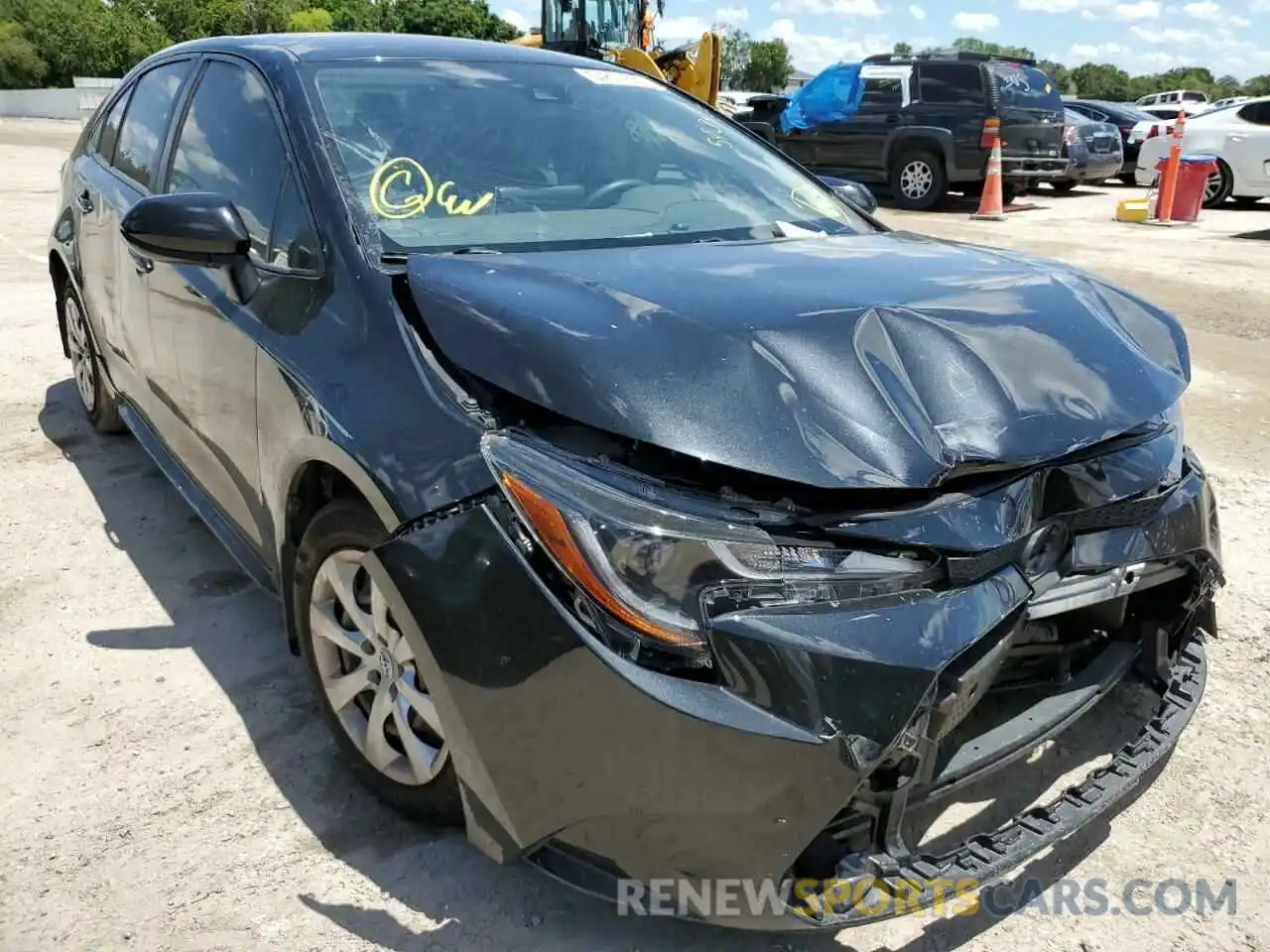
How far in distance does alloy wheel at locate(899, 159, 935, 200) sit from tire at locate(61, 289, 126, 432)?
1162cm

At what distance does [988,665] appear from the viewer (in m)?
1.72

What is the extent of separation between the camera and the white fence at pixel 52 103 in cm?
3916

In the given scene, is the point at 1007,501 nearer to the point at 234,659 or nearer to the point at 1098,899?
the point at 1098,899

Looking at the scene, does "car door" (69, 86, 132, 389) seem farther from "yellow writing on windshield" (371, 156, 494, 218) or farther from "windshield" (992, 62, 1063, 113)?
"windshield" (992, 62, 1063, 113)

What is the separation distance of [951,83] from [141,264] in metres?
12.5

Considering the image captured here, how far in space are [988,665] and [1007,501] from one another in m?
0.30

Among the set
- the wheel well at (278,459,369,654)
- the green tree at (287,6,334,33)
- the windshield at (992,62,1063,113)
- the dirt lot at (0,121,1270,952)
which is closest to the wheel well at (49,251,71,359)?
the dirt lot at (0,121,1270,952)

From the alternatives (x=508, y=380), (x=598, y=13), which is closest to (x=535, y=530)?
(x=508, y=380)

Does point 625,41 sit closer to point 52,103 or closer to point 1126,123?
point 1126,123

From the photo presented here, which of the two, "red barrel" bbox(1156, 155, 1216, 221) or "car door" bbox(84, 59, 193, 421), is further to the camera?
"red barrel" bbox(1156, 155, 1216, 221)

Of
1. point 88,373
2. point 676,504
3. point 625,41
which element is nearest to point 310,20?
point 625,41

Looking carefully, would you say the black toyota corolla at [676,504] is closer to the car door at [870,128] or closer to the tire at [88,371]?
the tire at [88,371]

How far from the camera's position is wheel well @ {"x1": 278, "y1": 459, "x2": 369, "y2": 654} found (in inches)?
88.7

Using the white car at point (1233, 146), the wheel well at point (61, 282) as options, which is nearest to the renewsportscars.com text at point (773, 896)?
the wheel well at point (61, 282)
